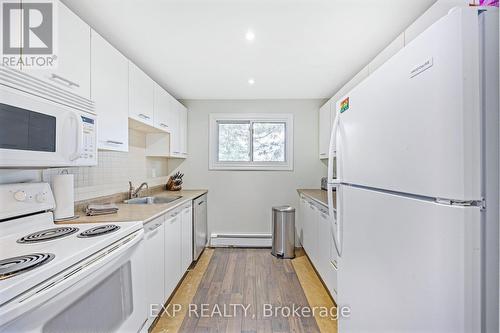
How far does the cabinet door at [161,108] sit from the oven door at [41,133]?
1188mm

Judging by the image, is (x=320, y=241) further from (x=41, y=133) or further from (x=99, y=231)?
(x=41, y=133)

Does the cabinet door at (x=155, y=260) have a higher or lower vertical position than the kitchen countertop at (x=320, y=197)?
lower

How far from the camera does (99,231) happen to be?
1179 mm

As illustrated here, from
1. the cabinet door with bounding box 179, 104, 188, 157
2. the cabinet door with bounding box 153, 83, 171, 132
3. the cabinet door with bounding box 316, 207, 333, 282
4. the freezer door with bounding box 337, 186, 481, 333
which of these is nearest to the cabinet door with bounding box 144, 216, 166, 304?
the cabinet door with bounding box 153, 83, 171, 132

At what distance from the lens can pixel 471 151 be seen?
2.04ft

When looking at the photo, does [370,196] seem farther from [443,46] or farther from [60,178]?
[60,178]

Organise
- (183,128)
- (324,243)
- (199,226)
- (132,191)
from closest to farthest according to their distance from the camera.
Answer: (324,243) < (132,191) < (199,226) < (183,128)

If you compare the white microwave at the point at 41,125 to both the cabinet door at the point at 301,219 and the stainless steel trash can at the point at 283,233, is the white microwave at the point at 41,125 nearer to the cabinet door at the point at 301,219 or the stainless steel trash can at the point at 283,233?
the stainless steel trash can at the point at 283,233

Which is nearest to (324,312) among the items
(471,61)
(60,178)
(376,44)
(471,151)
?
(471,151)

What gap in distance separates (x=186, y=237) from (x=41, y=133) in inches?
70.8

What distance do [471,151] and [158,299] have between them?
2.09m

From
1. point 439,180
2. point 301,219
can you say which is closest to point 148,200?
point 301,219

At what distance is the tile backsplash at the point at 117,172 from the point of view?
5.93 ft

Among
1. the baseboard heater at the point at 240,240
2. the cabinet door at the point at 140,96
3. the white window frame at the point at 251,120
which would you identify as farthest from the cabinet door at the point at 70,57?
the baseboard heater at the point at 240,240
